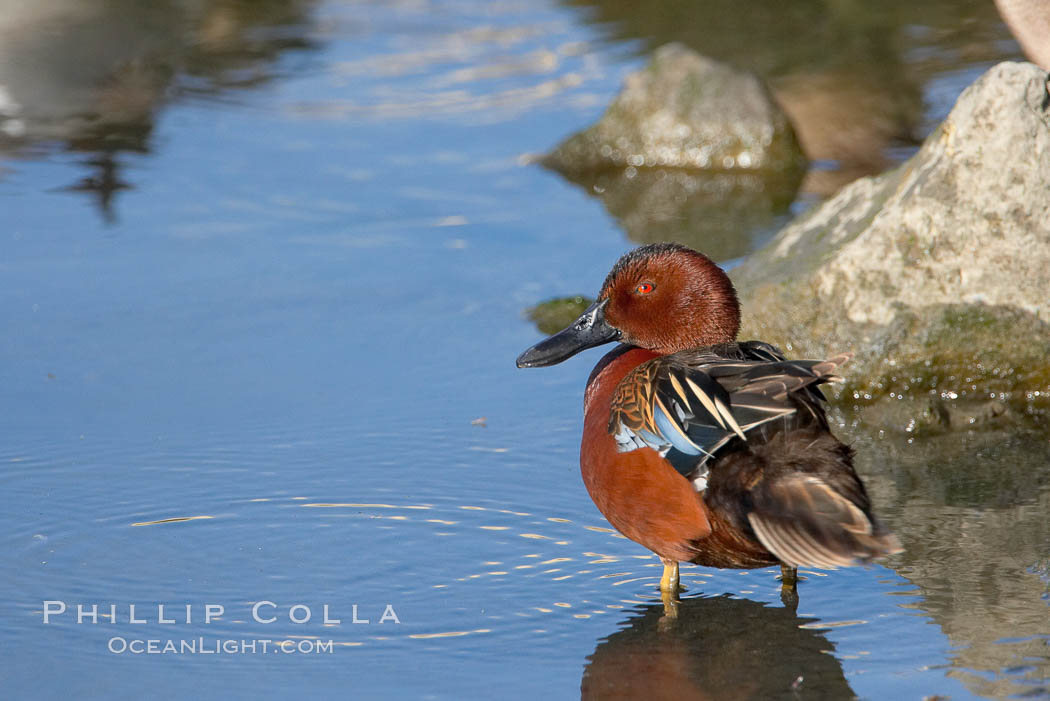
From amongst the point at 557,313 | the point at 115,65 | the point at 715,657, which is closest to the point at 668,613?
the point at 715,657

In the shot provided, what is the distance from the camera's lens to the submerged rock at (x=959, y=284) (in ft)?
17.6

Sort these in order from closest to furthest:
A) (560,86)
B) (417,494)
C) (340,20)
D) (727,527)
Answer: (727,527) → (417,494) → (560,86) → (340,20)

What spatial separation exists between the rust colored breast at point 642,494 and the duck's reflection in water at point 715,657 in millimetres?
209

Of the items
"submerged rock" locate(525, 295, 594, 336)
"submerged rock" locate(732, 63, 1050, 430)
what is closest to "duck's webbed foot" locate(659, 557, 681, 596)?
"submerged rock" locate(732, 63, 1050, 430)

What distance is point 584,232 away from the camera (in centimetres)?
772

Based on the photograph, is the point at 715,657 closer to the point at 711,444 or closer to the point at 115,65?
the point at 711,444

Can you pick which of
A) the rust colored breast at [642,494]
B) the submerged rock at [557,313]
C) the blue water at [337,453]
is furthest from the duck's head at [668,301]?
the submerged rock at [557,313]

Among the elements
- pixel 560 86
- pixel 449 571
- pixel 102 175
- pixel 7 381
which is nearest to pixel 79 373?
pixel 7 381

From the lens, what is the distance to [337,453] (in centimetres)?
503

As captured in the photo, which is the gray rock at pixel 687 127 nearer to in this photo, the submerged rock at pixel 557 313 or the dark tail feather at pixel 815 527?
the submerged rock at pixel 557 313

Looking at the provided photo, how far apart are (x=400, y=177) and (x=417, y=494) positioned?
414 cm

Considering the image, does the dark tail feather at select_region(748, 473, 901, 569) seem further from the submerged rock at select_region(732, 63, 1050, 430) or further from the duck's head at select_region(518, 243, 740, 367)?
the submerged rock at select_region(732, 63, 1050, 430)

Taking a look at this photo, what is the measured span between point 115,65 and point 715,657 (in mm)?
8432

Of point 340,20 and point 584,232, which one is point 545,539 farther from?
point 340,20
